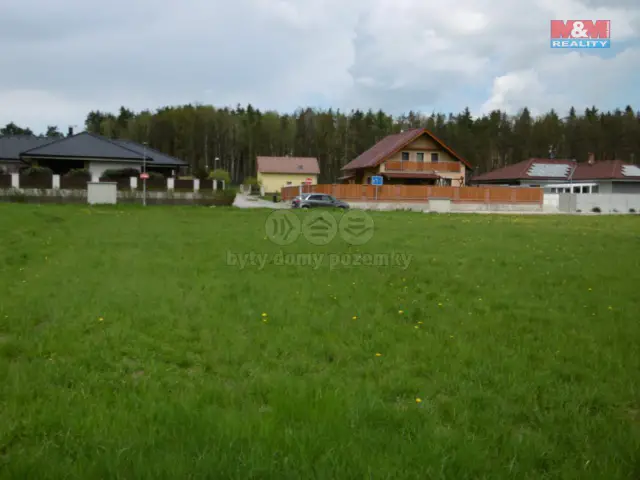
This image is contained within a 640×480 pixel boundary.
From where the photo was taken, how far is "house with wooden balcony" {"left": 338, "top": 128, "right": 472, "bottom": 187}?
50.4 m

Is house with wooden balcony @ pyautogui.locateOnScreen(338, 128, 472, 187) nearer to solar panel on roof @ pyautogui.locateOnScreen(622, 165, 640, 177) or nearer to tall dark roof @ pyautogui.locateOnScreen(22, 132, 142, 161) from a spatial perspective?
solar panel on roof @ pyautogui.locateOnScreen(622, 165, 640, 177)

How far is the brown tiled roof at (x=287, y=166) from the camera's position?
7794cm

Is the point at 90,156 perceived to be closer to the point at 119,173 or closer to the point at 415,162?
the point at 119,173

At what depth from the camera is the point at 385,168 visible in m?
50.7

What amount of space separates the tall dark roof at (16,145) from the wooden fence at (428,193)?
28676 mm

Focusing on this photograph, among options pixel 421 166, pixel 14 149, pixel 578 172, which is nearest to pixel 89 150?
pixel 14 149

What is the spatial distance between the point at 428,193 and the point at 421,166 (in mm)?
9962

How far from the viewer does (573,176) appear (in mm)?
59281

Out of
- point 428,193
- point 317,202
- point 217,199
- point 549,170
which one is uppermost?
point 549,170

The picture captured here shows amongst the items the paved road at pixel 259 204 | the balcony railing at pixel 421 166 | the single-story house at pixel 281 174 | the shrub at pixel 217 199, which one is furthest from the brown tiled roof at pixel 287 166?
the shrub at pixel 217 199

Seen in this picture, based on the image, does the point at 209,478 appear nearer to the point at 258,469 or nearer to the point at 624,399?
the point at 258,469

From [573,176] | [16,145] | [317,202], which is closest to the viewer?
[317,202]

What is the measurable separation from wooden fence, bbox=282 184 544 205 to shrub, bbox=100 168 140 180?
15.5 m

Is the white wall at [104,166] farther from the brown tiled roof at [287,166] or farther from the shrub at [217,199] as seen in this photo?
the brown tiled roof at [287,166]
